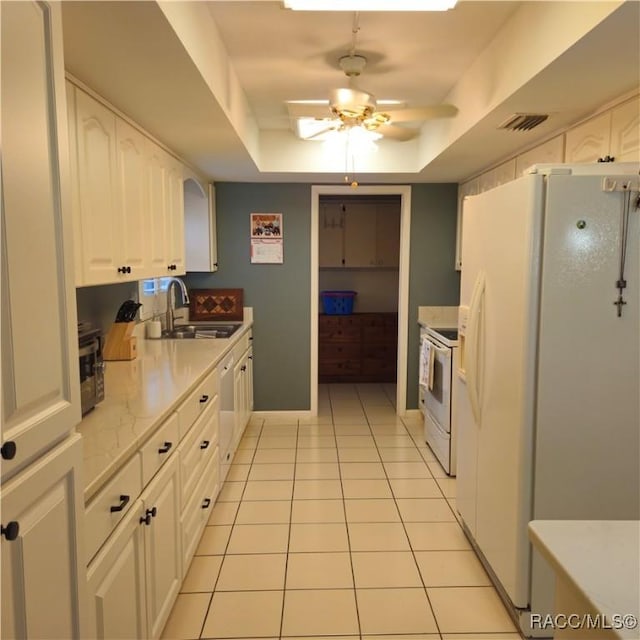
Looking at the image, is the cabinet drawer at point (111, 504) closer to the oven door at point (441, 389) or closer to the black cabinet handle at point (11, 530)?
the black cabinet handle at point (11, 530)

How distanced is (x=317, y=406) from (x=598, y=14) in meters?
3.84

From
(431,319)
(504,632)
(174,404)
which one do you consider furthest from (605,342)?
(431,319)

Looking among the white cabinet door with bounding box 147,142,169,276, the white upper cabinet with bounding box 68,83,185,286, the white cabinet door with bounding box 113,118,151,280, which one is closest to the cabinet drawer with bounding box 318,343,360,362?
the white upper cabinet with bounding box 68,83,185,286

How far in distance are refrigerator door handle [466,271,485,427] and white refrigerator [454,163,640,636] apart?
19 centimetres

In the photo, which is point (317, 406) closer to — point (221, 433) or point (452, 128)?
point (221, 433)

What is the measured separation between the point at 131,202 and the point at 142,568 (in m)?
1.60

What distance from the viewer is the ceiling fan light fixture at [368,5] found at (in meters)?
1.59

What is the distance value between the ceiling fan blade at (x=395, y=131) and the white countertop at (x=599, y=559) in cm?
217

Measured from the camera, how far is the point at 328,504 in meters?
2.96

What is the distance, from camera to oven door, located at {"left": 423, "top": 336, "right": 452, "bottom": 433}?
3389 mm

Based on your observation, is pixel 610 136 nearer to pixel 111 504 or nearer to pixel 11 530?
pixel 111 504

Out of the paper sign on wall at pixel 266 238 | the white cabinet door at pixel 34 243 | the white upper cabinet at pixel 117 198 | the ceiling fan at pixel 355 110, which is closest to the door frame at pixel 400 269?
the paper sign on wall at pixel 266 238

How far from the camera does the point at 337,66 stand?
255 centimetres

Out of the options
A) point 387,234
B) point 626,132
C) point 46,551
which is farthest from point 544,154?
point 387,234
